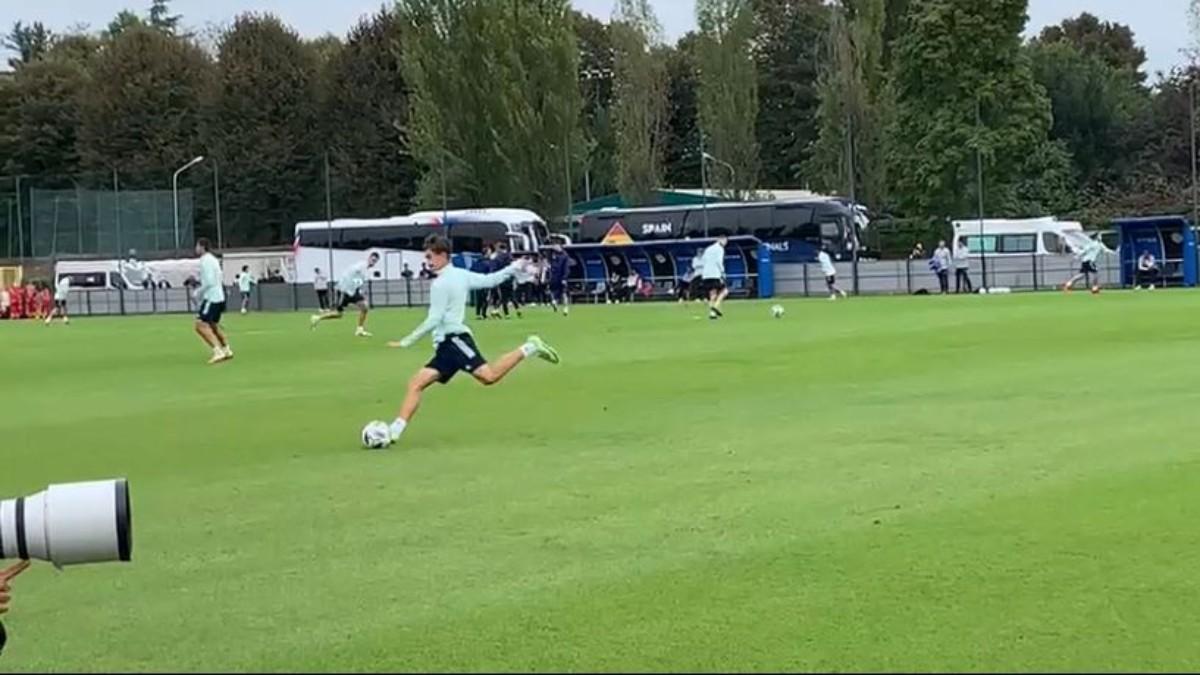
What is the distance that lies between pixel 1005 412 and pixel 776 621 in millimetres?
8602

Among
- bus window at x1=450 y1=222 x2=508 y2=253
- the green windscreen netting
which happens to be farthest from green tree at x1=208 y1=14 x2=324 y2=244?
bus window at x1=450 y1=222 x2=508 y2=253

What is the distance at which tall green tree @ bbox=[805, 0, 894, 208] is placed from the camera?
244ft

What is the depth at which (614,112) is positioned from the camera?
8181cm

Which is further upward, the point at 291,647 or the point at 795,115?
the point at 795,115

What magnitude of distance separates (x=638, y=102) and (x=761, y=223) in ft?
47.3

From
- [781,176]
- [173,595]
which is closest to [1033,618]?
[173,595]

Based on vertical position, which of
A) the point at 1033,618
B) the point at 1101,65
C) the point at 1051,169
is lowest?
the point at 1033,618

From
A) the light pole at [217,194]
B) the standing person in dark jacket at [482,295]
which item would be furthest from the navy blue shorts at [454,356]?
the light pole at [217,194]

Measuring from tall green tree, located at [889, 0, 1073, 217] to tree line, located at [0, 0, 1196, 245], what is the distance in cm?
9

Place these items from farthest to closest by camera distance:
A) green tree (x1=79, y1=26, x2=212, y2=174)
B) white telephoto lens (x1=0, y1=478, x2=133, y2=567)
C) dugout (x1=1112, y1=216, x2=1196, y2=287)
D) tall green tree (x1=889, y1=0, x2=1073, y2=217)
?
green tree (x1=79, y1=26, x2=212, y2=174), tall green tree (x1=889, y1=0, x2=1073, y2=217), dugout (x1=1112, y1=216, x2=1196, y2=287), white telephoto lens (x1=0, y1=478, x2=133, y2=567)

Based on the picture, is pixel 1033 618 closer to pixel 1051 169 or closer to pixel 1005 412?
pixel 1005 412

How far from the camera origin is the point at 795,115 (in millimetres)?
89625

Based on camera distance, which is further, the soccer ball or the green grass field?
the soccer ball

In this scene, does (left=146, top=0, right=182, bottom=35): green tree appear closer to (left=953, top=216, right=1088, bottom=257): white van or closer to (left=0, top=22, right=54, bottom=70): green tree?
(left=0, top=22, right=54, bottom=70): green tree
